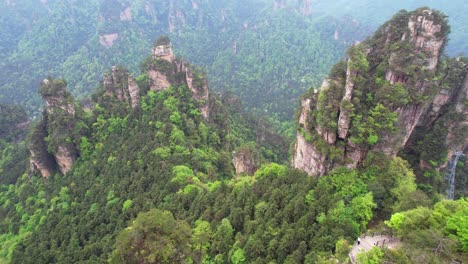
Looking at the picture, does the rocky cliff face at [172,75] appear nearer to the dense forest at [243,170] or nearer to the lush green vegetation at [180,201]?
the dense forest at [243,170]

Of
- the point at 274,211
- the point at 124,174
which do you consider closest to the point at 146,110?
the point at 124,174

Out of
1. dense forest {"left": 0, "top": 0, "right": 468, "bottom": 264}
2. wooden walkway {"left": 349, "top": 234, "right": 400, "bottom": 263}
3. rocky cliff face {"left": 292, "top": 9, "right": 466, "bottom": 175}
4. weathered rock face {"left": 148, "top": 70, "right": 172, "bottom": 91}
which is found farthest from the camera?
weathered rock face {"left": 148, "top": 70, "right": 172, "bottom": 91}

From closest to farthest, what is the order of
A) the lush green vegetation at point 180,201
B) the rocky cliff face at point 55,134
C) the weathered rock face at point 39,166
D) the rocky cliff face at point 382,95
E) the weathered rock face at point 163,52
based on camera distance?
the lush green vegetation at point 180,201 < the rocky cliff face at point 382,95 < the rocky cliff face at point 55,134 < the weathered rock face at point 39,166 < the weathered rock face at point 163,52

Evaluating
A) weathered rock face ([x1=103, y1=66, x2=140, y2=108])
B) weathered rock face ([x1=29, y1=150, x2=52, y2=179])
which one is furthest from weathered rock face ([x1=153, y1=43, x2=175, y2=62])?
weathered rock face ([x1=29, y1=150, x2=52, y2=179])

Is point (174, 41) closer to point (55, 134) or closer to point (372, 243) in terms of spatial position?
point (55, 134)

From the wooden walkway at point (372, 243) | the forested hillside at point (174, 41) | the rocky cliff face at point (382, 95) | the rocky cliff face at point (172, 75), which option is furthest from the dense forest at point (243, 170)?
the forested hillside at point (174, 41)

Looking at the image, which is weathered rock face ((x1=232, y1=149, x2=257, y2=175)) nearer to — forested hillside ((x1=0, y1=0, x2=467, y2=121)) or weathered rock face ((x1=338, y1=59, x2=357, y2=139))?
weathered rock face ((x1=338, y1=59, x2=357, y2=139))

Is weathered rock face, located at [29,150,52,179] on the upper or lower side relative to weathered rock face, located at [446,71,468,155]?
lower
